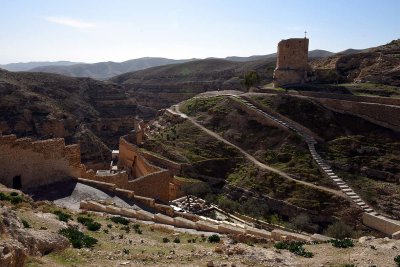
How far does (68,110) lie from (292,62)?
4284 centimetres

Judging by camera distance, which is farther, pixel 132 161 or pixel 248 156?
pixel 132 161

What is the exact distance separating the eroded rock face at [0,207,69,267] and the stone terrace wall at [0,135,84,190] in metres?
9.03

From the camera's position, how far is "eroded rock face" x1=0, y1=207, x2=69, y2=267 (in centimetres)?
841

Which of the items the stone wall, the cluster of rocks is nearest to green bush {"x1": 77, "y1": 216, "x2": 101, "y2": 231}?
the stone wall

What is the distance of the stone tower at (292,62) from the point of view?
167ft

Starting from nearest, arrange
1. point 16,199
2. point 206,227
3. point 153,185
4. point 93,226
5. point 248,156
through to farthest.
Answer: point 93,226 < point 16,199 < point 206,227 < point 153,185 < point 248,156

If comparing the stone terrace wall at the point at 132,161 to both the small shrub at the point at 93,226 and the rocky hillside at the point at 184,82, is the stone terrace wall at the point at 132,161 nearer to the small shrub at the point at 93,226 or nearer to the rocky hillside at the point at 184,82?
Answer: the small shrub at the point at 93,226

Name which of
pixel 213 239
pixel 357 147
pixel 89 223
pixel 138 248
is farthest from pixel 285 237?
pixel 357 147

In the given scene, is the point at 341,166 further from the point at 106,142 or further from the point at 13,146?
the point at 106,142

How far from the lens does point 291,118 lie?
42062 mm

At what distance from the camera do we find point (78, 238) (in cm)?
1245

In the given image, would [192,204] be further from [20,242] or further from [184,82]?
[184,82]

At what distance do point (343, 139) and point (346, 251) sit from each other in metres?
25.3

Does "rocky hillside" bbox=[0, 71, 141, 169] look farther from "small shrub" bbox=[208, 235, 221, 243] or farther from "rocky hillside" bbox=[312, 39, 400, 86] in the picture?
"small shrub" bbox=[208, 235, 221, 243]
